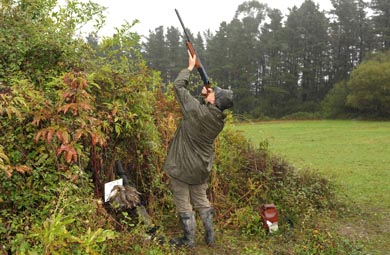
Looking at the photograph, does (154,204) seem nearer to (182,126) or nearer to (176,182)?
(176,182)

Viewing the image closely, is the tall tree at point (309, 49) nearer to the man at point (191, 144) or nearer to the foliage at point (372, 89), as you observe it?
the foliage at point (372, 89)

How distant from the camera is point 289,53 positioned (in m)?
58.6

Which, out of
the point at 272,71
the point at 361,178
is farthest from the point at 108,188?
the point at 272,71

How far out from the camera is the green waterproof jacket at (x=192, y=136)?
468 cm

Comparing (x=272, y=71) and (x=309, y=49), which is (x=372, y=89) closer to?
(x=309, y=49)

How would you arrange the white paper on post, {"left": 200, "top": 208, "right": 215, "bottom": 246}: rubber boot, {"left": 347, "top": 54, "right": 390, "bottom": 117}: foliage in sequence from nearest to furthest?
1. the white paper on post
2. {"left": 200, "top": 208, "right": 215, "bottom": 246}: rubber boot
3. {"left": 347, "top": 54, "right": 390, "bottom": 117}: foliage

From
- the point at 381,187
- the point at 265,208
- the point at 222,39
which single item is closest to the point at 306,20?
the point at 222,39

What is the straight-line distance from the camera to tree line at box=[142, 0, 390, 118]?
5622 centimetres

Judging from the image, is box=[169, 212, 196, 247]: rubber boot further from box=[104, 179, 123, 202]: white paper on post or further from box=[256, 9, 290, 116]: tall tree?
box=[256, 9, 290, 116]: tall tree

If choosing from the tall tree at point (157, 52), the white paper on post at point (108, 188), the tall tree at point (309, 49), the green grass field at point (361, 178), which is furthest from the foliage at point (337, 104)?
the white paper on post at point (108, 188)

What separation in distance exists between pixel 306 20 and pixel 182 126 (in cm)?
5729

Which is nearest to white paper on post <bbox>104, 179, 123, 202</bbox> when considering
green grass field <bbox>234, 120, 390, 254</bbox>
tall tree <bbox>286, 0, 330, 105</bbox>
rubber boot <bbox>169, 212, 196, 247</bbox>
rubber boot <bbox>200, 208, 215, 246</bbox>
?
rubber boot <bbox>169, 212, 196, 247</bbox>

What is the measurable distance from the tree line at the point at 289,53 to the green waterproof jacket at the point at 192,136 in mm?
49819

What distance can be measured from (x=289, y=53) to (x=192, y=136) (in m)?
56.8
